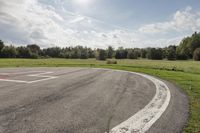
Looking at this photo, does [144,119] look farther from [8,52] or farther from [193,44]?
[193,44]

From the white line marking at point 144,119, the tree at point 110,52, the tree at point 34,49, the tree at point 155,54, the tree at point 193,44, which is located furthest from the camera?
the tree at point 110,52

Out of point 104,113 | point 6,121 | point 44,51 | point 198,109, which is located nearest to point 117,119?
point 104,113

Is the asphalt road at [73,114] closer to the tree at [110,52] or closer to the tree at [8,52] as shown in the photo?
the tree at [8,52]

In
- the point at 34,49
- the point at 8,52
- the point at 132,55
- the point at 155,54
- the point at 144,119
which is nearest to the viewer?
the point at 144,119

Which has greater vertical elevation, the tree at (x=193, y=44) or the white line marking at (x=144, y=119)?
the tree at (x=193, y=44)

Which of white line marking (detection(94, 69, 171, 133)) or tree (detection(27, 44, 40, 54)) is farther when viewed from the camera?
tree (detection(27, 44, 40, 54))

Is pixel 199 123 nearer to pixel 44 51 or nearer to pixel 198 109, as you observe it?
pixel 198 109

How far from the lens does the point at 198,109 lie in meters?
5.95

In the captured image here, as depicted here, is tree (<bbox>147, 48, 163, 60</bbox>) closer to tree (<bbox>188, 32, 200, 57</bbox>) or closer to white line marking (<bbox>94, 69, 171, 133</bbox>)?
tree (<bbox>188, 32, 200, 57</bbox>)

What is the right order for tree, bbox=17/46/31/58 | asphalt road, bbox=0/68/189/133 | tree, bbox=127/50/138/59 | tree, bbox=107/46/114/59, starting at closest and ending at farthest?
asphalt road, bbox=0/68/189/133
tree, bbox=17/46/31/58
tree, bbox=127/50/138/59
tree, bbox=107/46/114/59

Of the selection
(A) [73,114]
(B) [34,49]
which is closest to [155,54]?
(B) [34,49]

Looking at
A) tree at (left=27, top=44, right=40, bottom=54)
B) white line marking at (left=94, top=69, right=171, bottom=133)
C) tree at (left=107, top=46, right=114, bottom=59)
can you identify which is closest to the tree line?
tree at (left=107, top=46, right=114, bottom=59)

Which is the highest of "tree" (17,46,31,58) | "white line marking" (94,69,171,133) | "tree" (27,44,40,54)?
"tree" (27,44,40,54)

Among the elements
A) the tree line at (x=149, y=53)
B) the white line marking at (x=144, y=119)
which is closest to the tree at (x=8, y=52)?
the tree line at (x=149, y=53)
